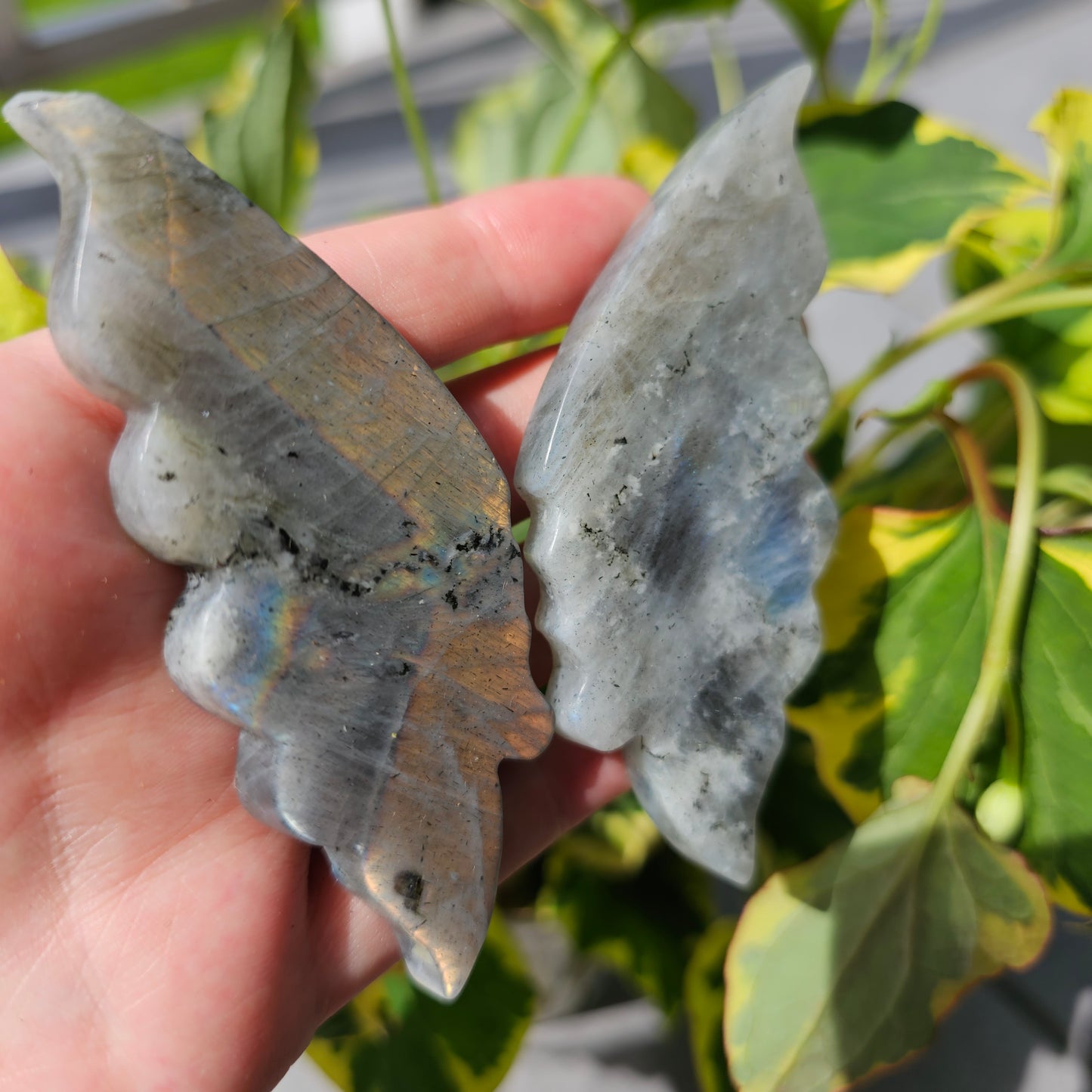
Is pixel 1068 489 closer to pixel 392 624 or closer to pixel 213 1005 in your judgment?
pixel 392 624

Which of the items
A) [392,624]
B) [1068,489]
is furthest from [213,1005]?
[1068,489]

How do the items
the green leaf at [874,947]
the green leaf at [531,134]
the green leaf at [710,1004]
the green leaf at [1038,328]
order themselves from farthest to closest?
the green leaf at [531,134] < the green leaf at [710,1004] < the green leaf at [1038,328] < the green leaf at [874,947]

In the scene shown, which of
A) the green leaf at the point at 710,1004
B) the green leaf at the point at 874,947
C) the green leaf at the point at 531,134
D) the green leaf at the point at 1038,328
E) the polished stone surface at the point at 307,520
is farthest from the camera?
the green leaf at the point at 531,134

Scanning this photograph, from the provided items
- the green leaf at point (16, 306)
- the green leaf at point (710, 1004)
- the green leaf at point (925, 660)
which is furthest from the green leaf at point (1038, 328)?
the green leaf at point (16, 306)

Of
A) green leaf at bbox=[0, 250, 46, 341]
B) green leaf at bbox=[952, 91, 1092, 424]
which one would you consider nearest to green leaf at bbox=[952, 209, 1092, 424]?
green leaf at bbox=[952, 91, 1092, 424]

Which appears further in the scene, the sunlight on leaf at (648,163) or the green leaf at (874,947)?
the sunlight on leaf at (648,163)

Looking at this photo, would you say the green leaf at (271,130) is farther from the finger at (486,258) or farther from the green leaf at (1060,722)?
the green leaf at (1060,722)

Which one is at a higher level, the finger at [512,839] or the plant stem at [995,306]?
the plant stem at [995,306]

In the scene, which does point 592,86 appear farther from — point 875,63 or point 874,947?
point 874,947
